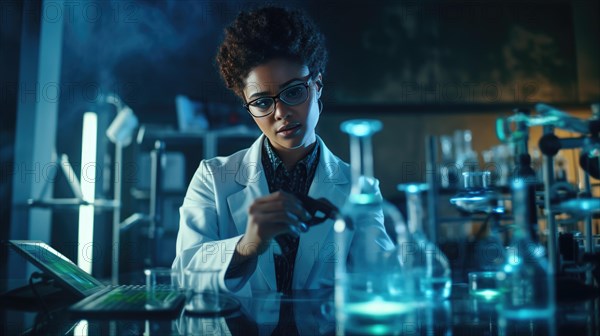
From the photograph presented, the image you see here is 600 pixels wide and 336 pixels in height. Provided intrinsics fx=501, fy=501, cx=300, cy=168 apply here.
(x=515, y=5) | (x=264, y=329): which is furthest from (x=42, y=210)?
(x=515, y=5)

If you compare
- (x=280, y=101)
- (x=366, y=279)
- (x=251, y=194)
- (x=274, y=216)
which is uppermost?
(x=280, y=101)

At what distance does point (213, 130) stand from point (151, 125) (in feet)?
2.11

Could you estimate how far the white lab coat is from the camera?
4.79 ft

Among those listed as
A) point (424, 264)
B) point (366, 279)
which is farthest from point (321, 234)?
point (366, 279)

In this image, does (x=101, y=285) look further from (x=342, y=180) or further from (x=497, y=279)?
(x=497, y=279)

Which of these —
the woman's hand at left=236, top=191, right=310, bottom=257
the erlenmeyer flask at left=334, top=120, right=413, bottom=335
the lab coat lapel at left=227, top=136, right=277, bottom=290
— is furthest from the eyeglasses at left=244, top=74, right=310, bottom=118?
the erlenmeyer flask at left=334, top=120, right=413, bottom=335

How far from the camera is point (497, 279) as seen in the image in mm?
Answer: 1076

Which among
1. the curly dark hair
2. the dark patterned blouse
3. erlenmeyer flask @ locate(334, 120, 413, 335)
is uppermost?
the curly dark hair

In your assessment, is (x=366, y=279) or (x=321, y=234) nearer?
(x=366, y=279)

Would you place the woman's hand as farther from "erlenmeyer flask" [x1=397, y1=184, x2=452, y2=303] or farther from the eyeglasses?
the eyeglasses

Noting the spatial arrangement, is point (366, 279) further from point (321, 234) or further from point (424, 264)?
point (321, 234)

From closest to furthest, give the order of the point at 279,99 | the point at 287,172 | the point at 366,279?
the point at 366,279 < the point at 279,99 < the point at 287,172

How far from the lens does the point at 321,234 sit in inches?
60.6

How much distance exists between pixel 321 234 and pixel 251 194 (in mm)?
250
